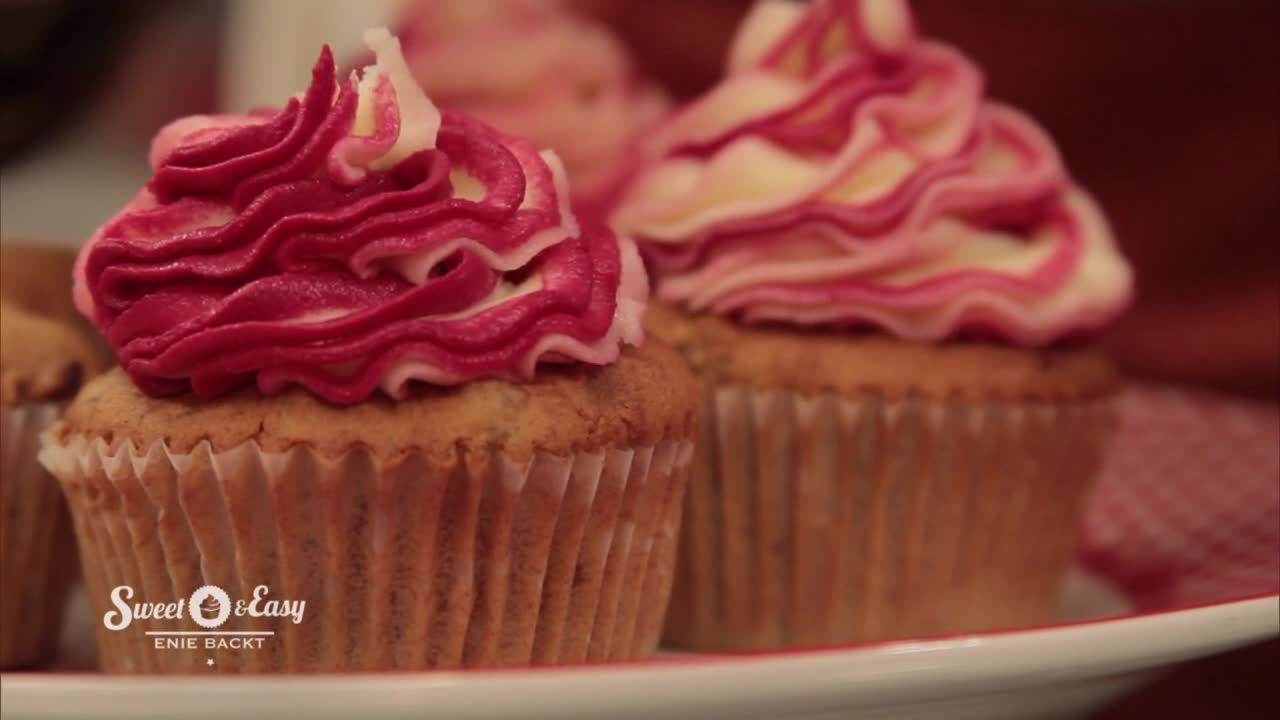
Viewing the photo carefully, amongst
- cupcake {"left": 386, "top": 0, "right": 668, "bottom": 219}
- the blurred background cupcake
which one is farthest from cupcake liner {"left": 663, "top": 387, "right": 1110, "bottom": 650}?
cupcake {"left": 386, "top": 0, "right": 668, "bottom": 219}

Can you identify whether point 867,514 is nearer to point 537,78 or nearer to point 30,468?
point 30,468

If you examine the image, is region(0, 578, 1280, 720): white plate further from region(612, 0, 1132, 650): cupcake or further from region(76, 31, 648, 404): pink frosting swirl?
region(612, 0, 1132, 650): cupcake

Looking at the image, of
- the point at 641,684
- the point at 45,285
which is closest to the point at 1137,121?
the point at 45,285

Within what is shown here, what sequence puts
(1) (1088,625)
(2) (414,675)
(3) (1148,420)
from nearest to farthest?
(2) (414,675), (1) (1088,625), (3) (1148,420)

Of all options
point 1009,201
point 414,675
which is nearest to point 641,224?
point 1009,201

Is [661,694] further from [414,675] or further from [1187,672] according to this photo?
[1187,672]

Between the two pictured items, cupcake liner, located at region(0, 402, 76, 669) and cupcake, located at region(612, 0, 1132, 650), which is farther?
cupcake, located at region(612, 0, 1132, 650)
